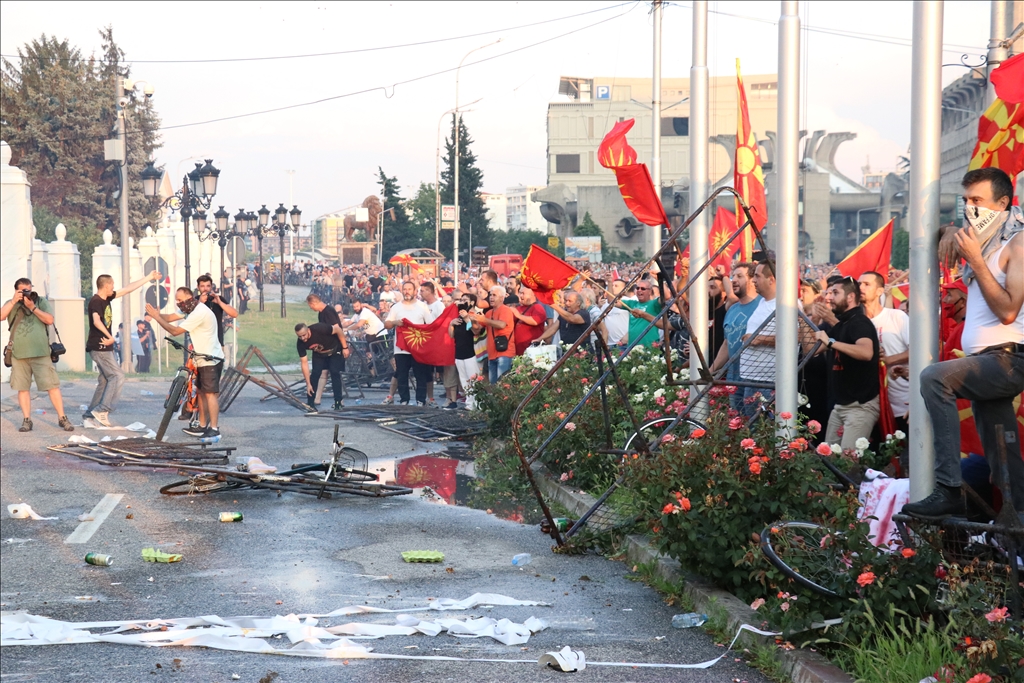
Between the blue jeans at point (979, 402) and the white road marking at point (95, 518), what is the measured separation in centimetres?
635

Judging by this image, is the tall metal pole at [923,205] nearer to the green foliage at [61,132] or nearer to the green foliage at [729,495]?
the green foliage at [729,495]

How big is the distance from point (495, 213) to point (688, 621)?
56901mm

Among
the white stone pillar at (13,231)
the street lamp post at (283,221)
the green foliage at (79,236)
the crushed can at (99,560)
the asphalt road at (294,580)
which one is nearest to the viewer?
the asphalt road at (294,580)

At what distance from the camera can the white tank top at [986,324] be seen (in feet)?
16.2

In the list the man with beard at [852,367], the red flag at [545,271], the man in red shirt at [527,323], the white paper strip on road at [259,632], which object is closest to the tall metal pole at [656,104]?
the man in red shirt at [527,323]

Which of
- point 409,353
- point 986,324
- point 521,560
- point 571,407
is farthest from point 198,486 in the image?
point 409,353

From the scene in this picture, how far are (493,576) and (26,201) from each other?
22.1m

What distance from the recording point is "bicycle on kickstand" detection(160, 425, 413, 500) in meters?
10.7

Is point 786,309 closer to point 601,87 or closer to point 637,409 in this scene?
point 637,409

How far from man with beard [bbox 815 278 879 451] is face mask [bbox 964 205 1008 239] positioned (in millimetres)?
3238

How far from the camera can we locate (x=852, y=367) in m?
8.43

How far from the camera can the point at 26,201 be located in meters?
26.4

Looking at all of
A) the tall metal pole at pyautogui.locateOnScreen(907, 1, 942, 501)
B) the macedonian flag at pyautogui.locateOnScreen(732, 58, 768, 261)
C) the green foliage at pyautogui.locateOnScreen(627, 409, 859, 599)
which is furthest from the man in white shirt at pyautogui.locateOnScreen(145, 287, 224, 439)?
the tall metal pole at pyautogui.locateOnScreen(907, 1, 942, 501)

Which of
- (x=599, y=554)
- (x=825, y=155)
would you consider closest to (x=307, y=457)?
(x=599, y=554)
